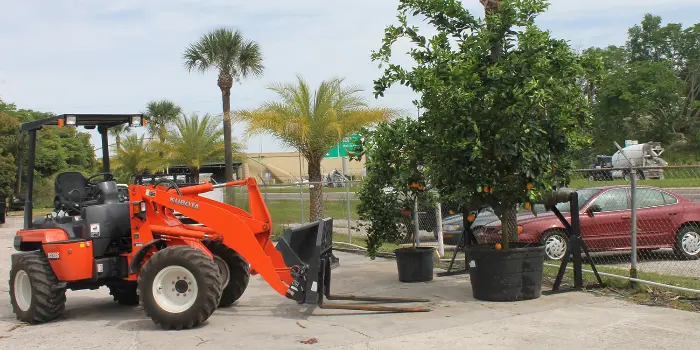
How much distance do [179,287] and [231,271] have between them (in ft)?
4.60

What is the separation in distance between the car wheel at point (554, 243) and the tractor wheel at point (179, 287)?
666 centimetres

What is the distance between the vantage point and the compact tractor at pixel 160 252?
8.01 metres

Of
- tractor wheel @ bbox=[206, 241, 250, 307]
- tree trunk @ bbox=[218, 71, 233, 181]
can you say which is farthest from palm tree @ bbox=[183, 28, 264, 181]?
tractor wheel @ bbox=[206, 241, 250, 307]

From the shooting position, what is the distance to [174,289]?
26.6ft

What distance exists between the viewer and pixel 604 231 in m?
12.1

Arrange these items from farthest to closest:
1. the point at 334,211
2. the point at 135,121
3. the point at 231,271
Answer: the point at 334,211, the point at 135,121, the point at 231,271

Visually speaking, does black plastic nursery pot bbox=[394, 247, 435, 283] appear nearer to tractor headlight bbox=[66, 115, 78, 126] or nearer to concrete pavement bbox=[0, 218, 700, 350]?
concrete pavement bbox=[0, 218, 700, 350]

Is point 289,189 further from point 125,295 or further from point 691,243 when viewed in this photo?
point 691,243

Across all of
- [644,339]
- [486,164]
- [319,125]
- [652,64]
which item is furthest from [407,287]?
[652,64]

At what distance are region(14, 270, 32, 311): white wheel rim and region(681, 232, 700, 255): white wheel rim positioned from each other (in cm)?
1023

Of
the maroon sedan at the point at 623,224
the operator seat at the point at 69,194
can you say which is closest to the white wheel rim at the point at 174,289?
the operator seat at the point at 69,194

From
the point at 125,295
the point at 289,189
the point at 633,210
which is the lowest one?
the point at 125,295

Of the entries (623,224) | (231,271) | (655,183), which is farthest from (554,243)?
(231,271)

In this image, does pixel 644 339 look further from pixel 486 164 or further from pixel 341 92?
pixel 341 92
